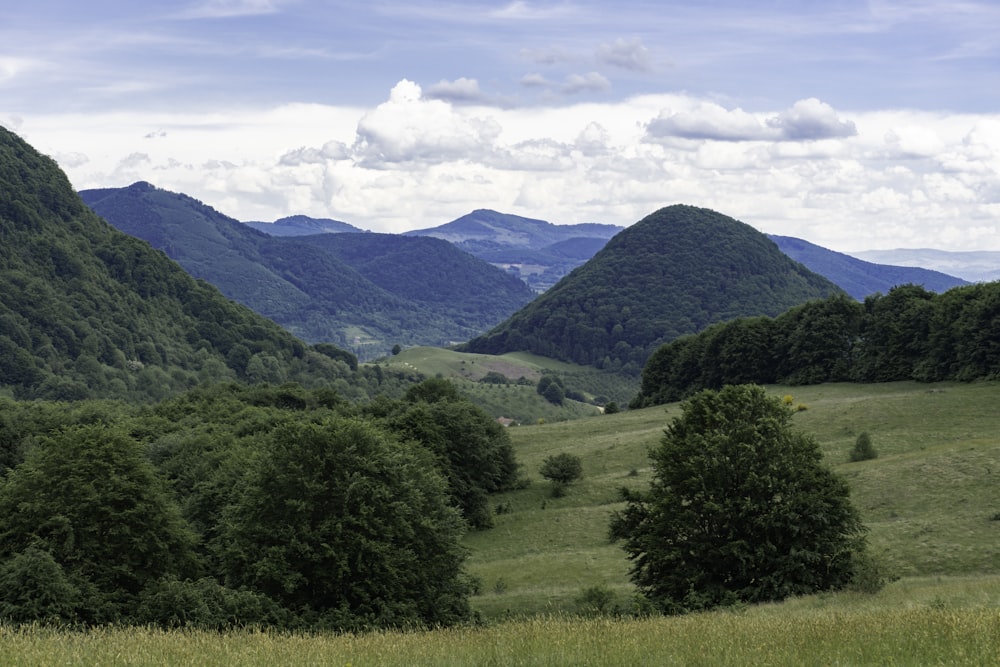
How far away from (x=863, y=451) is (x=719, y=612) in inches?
1685

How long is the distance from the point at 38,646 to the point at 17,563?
60.9 feet

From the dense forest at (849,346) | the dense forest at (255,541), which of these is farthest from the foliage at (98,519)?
the dense forest at (849,346)

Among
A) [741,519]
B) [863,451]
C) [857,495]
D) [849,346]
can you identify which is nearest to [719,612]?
[741,519]

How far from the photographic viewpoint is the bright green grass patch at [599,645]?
483 inches

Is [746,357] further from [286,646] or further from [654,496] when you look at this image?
[286,646]

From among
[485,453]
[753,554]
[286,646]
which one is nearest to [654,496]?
[753,554]

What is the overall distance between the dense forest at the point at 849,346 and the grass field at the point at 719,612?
4.97m

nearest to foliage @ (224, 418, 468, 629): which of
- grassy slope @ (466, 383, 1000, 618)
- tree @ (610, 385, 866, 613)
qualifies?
grassy slope @ (466, 383, 1000, 618)

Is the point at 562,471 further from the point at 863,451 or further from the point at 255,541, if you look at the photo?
the point at 255,541

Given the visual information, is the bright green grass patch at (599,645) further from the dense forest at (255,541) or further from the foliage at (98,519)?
the foliage at (98,519)

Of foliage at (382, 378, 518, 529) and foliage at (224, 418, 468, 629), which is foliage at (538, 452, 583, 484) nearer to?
foliage at (382, 378, 518, 529)

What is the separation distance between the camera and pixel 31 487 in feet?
120

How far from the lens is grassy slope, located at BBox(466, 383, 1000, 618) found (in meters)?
39.8

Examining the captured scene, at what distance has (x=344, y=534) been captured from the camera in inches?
1273
